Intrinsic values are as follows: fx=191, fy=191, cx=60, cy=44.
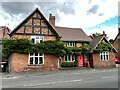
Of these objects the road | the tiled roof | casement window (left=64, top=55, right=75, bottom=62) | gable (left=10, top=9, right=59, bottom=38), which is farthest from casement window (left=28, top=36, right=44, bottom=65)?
the road

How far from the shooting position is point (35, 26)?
29312mm

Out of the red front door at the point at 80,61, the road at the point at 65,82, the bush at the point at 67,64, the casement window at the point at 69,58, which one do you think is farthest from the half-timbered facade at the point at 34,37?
the road at the point at 65,82

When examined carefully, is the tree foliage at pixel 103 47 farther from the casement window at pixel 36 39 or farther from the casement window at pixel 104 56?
the casement window at pixel 36 39

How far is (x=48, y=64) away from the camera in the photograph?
29062 mm

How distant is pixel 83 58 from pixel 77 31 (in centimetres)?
696

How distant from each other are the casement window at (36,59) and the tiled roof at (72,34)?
22.4 feet

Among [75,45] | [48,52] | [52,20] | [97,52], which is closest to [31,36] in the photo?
[48,52]

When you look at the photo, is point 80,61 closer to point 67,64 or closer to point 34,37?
point 67,64

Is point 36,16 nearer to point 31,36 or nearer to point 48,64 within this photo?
point 31,36

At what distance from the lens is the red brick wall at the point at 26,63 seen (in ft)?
88.8

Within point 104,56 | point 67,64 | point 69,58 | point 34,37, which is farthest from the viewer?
point 104,56

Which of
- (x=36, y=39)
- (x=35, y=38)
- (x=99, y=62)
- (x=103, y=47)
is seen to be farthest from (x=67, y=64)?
(x=103, y=47)

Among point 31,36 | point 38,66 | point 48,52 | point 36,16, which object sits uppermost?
point 36,16

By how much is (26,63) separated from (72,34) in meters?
13.0
